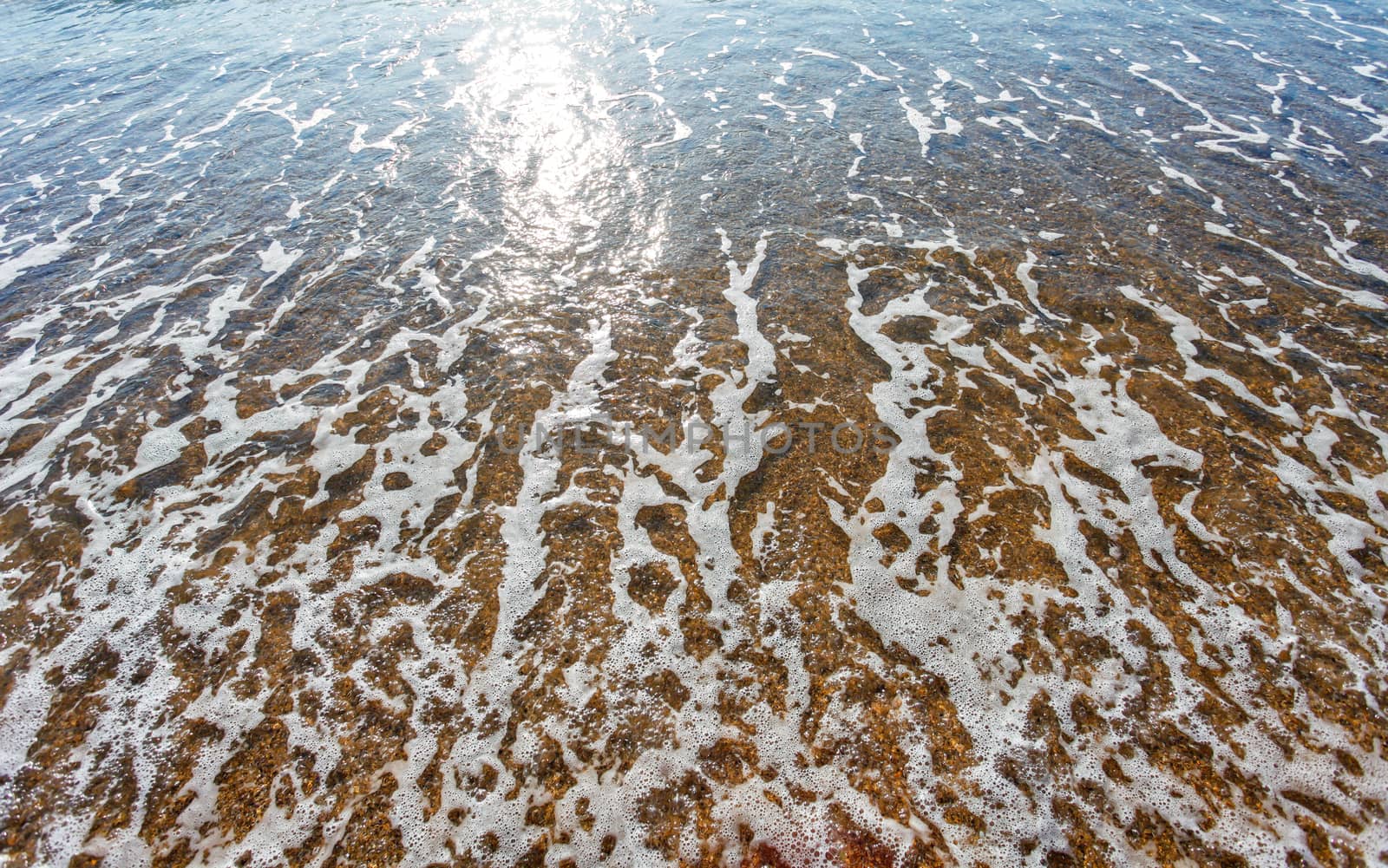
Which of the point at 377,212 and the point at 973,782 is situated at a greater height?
the point at 377,212

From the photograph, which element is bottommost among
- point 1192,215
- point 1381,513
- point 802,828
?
point 802,828

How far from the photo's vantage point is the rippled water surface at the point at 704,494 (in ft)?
12.2

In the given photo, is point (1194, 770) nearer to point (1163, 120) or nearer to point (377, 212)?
point (377, 212)

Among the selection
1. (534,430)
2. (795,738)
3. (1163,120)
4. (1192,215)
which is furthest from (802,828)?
(1163,120)

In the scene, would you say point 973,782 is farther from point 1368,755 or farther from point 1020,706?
point 1368,755

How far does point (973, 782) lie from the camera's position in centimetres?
373

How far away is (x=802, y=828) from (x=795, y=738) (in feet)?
1.65

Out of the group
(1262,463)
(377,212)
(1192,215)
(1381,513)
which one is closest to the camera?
(1381,513)

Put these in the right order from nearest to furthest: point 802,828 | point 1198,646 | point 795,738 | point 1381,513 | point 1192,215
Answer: point 802,828, point 795,738, point 1198,646, point 1381,513, point 1192,215

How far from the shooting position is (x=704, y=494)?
5555 millimetres

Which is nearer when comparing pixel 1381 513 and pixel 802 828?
pixel 802 828

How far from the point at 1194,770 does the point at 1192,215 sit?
8.27m

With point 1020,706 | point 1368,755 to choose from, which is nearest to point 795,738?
point 1020,706

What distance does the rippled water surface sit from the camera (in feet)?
12.2
